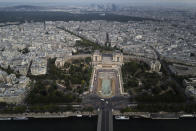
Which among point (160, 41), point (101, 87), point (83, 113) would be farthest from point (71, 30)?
point (83, 113)

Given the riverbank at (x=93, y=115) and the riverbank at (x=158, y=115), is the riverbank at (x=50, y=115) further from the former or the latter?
the riverbank at (x=158, y=115)

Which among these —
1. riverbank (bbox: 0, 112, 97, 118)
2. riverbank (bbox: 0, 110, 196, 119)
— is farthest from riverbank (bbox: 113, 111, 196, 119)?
riverbank (bbox: 0, 112, 97, 118)

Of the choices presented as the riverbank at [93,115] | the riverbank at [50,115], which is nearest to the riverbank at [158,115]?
the riverbank at [93,115]

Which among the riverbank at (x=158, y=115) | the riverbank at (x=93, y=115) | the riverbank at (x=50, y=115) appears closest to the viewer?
the riverbank at (x=158, y=115)

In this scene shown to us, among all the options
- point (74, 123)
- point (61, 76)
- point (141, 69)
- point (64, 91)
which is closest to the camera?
point (74, 123)

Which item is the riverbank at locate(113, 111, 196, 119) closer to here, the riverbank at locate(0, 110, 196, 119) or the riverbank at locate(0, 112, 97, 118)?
the riverbank at locate(0, 110, 196, 119)

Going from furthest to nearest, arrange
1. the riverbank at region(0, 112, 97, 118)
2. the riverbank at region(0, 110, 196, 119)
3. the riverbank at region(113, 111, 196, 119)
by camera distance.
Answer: the riverbank at region(0, 112, 97, 118) → the riverbank at region(0, 110, 196, 119) → the riverbank at region(113, 111, 196, 119)

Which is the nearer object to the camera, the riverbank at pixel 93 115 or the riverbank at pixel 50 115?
the riverbank at pixel 93 115

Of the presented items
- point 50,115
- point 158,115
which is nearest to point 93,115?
point 50,115

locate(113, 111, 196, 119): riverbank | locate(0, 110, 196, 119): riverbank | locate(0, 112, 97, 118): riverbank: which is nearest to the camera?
locate(113, 111, 196, 119): riverbank

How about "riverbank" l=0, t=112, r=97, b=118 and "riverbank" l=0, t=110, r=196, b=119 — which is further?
"riverbank" l=0, t=112, r=97, b=118

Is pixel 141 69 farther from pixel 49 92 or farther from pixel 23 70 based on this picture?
pixel 23 70
